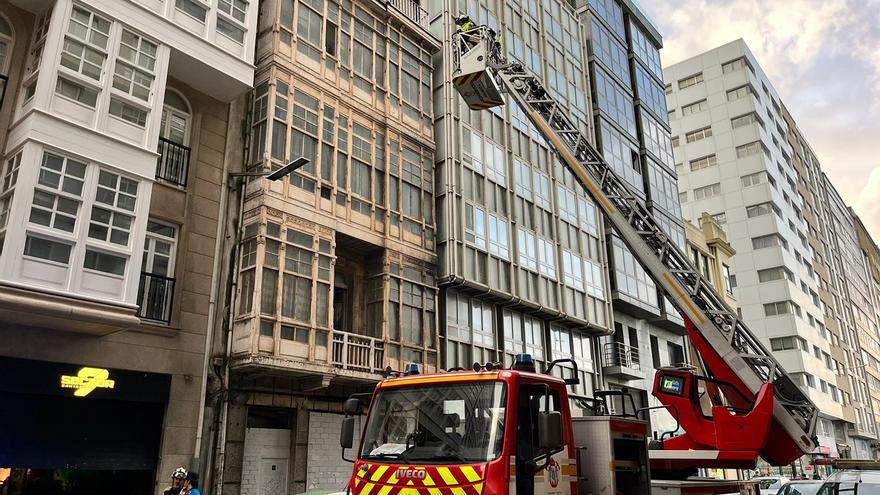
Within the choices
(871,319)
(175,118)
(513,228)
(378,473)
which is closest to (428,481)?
(378,473)

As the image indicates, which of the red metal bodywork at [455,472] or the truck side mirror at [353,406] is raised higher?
the truck side mirror at [353,406]

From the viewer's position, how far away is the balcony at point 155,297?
14953 mm

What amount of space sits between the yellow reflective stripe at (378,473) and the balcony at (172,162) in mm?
11245

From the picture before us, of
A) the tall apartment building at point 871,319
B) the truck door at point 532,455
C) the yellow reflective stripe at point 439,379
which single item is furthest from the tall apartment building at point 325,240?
the tall apartment building at point 871,319

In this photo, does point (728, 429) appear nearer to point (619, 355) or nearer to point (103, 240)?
point (103, 240)

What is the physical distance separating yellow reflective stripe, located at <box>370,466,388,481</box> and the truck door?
150 cm

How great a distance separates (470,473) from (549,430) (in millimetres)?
950

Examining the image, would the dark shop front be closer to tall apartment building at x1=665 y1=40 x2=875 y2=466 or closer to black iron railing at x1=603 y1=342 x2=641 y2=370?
black iron railing at x1=603 y1=342 x2=641 y2=370

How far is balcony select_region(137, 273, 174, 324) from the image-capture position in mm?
14953

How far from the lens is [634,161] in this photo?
123 ft

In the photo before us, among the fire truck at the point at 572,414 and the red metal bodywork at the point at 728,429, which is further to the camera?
the red metal bodywork at the point at 728,429

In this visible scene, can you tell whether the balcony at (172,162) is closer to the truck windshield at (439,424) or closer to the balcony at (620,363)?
the truck windshield at (439,424)

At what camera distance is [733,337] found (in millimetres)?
12391

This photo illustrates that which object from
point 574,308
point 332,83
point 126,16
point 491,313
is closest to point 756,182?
point 574,308
